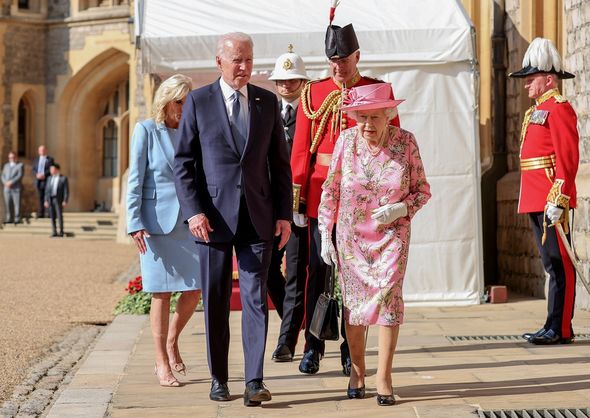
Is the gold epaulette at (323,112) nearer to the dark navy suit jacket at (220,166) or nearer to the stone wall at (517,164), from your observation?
the dark navy suit jacket at (220,166)

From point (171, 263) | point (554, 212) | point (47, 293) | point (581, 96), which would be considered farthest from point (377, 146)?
→ point (47, 293)

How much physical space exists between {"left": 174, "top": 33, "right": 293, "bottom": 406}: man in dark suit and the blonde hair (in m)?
0.57

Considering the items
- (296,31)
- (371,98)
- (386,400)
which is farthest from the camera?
(296,31)

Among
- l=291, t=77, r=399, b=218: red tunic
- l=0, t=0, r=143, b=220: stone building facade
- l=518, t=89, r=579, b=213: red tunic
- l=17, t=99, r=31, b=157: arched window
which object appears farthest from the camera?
l=17, t=99, r=31, b=157: arched window

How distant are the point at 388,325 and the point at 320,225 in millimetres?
567

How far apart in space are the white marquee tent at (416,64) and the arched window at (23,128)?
22.0 meters

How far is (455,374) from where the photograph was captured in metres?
6.10

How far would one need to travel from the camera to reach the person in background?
27.8m

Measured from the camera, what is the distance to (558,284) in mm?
7324

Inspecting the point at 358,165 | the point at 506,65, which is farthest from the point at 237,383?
the point at 506,65

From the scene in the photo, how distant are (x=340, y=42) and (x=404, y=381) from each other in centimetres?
172

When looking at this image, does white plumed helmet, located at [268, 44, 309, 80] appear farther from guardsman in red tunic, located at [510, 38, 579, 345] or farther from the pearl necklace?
the pearl necklace

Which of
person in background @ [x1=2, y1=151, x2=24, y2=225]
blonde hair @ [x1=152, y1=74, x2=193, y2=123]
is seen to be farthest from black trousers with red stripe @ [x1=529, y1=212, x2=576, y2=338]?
person in background @ [x1=2, y1=151, x2=24, y2=225]

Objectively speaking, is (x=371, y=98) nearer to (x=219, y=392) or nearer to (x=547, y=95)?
(x=219, y=392)
